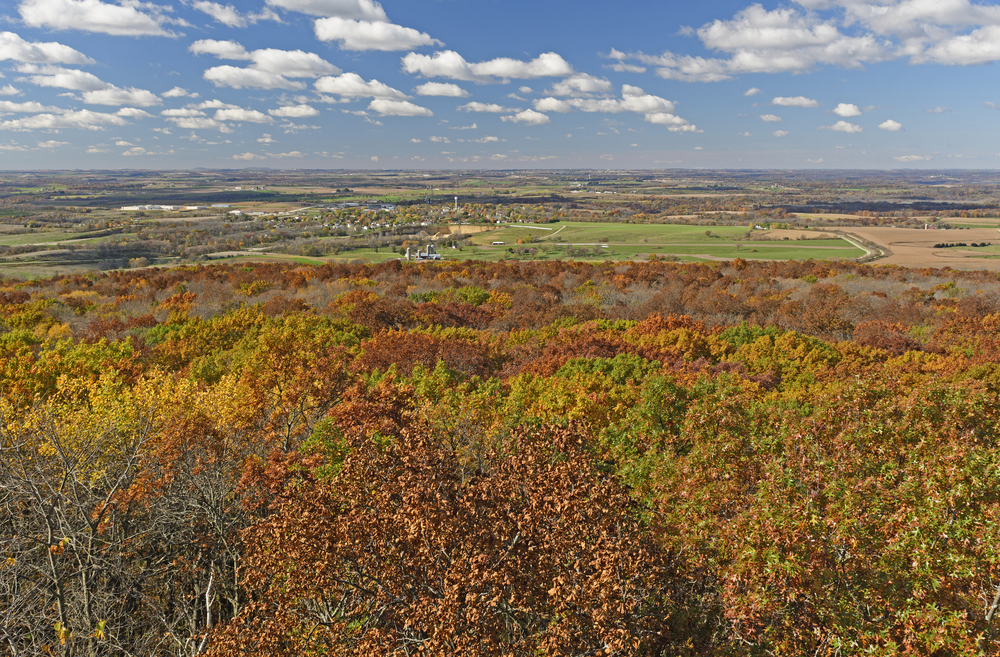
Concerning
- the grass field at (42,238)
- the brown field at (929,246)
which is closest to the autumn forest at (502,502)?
the brown field at (929,246)

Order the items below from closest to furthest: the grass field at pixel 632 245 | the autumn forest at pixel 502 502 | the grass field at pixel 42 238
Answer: the autumn forest at pixel 502 502
the grass field at pixel 632 245
the grass field at pixel 42 238

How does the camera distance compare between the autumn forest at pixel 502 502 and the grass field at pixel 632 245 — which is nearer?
the autumn forest at pixel 502 502

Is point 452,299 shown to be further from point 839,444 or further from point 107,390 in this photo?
point 839,444

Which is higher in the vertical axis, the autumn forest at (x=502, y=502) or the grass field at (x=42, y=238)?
the grass field at (x=42, y=238)

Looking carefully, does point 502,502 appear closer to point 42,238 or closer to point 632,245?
point 632,245

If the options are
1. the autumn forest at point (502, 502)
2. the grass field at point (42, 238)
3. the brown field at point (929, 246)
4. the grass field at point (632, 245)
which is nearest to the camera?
the autumn forest at point (502, 502)

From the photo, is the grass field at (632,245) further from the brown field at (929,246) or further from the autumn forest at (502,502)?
the autumn forest at (502,502)

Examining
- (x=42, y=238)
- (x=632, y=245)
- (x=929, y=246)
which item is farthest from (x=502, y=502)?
(x=42, y=238)

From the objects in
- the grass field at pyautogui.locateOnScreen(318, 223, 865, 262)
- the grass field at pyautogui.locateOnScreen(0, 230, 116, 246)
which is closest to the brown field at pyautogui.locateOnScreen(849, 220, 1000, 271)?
the grass field at pyautogui.locateOnScreen(318, 223, 865, 262)
